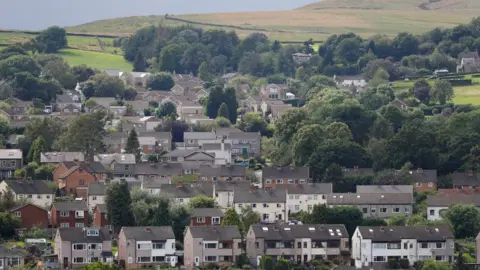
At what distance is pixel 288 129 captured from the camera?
89.5 m

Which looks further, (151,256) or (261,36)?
(261,36)

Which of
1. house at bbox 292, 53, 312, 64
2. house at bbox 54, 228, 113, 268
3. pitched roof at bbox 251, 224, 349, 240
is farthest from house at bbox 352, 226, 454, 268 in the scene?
house at bbox 292, 53, 312, 64

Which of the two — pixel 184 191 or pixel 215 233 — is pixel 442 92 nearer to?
pixel 184 191

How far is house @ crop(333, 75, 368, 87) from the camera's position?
121 m

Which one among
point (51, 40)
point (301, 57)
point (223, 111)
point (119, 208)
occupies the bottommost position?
point (301, 57)

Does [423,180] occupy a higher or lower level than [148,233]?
lower

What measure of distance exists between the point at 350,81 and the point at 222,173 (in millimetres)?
43274

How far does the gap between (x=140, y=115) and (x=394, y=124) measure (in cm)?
1949

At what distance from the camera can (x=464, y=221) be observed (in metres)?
69.6

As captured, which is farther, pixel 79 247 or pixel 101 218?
pixel 101 218

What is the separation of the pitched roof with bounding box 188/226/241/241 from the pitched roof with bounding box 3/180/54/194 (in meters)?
11.1

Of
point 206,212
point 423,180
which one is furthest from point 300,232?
point 423,180

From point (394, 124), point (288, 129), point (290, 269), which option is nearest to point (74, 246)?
point (290, 269)

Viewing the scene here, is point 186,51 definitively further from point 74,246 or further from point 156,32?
point 74,246
